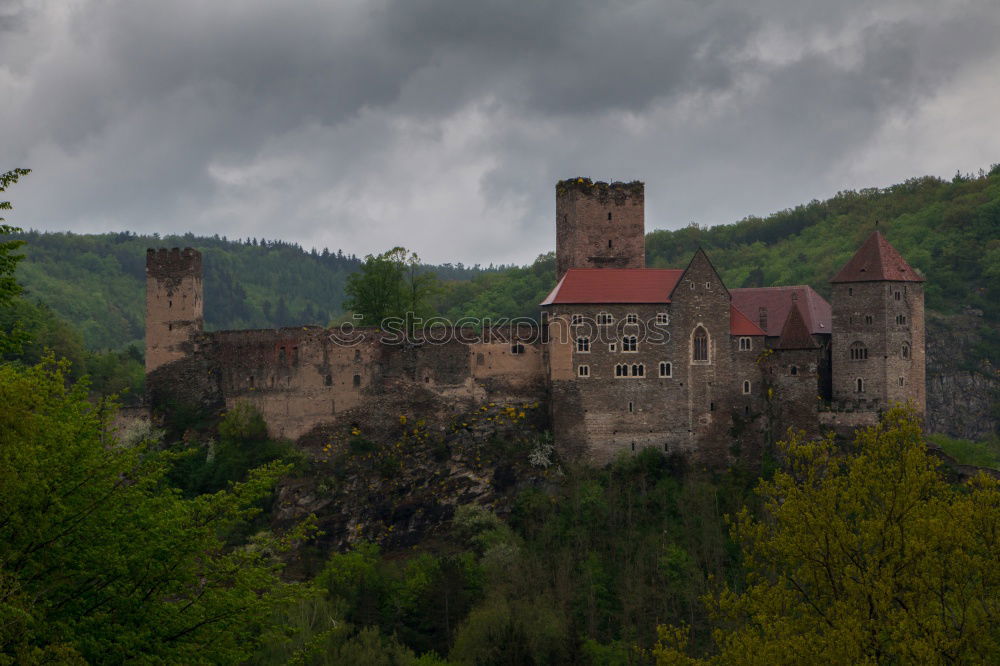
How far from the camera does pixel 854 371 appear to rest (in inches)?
2297

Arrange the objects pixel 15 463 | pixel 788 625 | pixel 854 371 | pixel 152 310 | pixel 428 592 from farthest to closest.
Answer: pixel 152 310, pixel 854 371, pixel 428 592, pixel 788 625, pixel 15 463

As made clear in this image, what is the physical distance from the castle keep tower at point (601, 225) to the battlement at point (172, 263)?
18.7m

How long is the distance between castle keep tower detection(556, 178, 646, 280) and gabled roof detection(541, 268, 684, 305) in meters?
3.18

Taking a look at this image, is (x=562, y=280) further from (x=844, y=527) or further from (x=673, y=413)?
(x=844, y=527)

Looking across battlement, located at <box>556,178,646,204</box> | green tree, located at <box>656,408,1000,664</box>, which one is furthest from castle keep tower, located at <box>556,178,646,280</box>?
green tree, located at <box>656,408,1000,664</box>

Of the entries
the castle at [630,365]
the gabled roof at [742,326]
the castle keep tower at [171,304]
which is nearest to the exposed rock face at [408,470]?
the castle at [630,365]

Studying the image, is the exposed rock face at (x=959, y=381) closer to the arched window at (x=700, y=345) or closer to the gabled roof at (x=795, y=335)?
the gabled roof at (x=795, y=335)

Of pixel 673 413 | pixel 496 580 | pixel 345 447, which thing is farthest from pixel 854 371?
pixel 345 447

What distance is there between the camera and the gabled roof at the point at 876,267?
58406 mm

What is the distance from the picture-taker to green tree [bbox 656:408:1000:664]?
2292cm

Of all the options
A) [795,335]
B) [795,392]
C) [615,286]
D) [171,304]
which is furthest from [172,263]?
[795,392]

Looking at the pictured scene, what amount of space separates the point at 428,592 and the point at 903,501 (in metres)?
30.3

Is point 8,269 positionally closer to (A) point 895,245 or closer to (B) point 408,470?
(B) point 408,470

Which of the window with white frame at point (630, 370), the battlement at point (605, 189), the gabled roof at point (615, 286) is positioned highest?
the battlement at point (605, 189)
